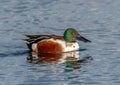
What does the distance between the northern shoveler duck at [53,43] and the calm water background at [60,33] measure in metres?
0.24

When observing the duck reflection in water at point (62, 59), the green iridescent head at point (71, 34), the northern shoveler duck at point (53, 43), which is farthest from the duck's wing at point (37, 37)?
the duck reflection in water at point (62, 59)

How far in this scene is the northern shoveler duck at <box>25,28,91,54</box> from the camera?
59.9ft

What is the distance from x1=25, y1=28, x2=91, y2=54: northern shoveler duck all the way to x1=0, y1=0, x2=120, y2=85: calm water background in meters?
0.24

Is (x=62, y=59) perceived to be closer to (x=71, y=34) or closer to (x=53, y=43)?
(x=53, y=43)

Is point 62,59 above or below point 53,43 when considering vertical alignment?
below

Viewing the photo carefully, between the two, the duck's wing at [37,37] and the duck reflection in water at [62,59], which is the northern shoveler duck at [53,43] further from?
the duck reflection in water at [62,59]

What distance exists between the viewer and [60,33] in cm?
1956

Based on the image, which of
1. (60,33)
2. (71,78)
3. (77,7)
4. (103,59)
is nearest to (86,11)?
(77,7)

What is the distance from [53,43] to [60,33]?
1.29 meters

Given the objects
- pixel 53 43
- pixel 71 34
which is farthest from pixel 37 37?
pixel 71 34

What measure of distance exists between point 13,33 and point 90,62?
137 inches

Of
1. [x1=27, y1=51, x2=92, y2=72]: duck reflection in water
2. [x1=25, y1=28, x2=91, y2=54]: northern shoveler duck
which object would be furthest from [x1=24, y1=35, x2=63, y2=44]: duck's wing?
[x1=27, y1=51, x2=92, y2=72]: duck reflection in water

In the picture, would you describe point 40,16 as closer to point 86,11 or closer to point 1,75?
point 86,11

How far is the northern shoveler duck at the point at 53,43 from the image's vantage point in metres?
18.2
